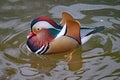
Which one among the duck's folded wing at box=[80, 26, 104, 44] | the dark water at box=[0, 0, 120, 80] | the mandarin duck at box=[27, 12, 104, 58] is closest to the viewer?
the dark water at box=[0, 0, 120, 80]

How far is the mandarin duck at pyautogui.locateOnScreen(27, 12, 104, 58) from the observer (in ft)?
14.2

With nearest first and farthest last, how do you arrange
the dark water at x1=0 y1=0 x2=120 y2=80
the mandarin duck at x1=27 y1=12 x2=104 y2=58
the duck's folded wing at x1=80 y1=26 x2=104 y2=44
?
1. the dark water at x1=0 y1=0 x2=120 y2=80
2. the mandarin duck at x1=27 y1=12 x2=104 y2=58
3. the duck's folded wing at x1=80 y1=26 x2=104 y2=44

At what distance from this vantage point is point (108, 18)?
5375mm

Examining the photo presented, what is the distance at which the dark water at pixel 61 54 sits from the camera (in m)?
4.20

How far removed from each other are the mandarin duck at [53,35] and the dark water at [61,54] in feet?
0.45

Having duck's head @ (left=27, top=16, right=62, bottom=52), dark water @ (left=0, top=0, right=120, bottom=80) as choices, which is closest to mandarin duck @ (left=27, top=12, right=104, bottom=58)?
duck's head @ (left=27, top=16, right=62, bottom=52)

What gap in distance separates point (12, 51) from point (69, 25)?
782 millimetres

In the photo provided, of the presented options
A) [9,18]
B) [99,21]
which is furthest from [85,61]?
[9,18]

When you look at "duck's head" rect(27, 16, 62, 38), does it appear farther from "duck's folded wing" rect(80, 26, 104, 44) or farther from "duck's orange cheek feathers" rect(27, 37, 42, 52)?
"duck's folded wing" rect(80, 26, 104, 44)

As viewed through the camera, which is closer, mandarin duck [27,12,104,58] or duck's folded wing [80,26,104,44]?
mandarin duck [27,12,104,58]

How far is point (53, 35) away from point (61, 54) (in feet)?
0.86

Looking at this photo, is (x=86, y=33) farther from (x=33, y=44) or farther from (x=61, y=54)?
(x=33, y=44)

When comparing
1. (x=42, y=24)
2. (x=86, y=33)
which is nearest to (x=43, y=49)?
(x=42, y=24)

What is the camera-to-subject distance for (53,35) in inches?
171
